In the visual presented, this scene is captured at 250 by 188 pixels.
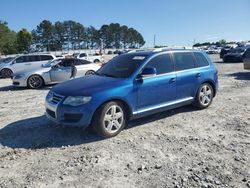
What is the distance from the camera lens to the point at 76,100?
530 cm

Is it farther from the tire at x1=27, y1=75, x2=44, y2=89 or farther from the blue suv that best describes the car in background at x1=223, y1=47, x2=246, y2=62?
the blue suv

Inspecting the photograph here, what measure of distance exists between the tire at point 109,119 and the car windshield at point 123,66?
2.57ft

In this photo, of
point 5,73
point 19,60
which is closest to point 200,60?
point 19,60

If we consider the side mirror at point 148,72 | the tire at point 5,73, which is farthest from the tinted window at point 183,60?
the tire at point 5,73

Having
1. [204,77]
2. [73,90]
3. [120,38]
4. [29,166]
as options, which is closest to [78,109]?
[73,90]

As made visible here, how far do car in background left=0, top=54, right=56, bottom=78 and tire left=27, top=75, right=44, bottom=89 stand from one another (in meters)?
5.39

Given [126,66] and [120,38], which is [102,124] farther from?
[120,38]

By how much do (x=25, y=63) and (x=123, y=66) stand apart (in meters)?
13.8

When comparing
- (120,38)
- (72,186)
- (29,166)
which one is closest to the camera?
(72,186)

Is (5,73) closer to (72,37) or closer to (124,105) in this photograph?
(124,105)

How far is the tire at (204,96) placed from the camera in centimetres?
732

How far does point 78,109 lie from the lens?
5.23 meters

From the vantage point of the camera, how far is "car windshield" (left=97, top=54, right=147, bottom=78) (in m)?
6.11

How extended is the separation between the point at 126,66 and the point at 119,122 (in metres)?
1.37
